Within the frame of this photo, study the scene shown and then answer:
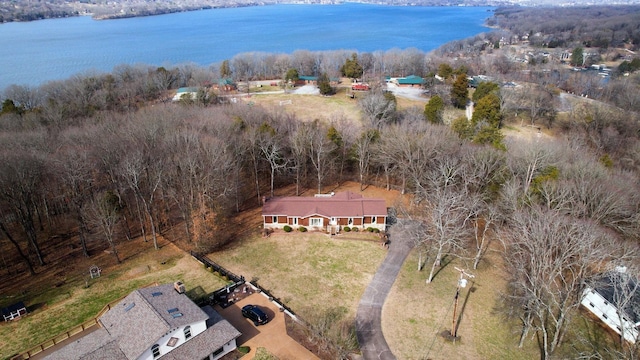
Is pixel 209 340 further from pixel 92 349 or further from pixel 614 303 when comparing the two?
pixel 614 303

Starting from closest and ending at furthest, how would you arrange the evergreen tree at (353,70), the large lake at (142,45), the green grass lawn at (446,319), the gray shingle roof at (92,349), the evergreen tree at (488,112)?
the gray shingle roof at (92,349), the green grass lawn at (446,319), the evergreen tree at (488,112), the evergreen tree at (353,70), the large lake at (142,45)

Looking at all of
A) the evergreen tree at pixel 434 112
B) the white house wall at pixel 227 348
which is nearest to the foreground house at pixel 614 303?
the white house wall at pixel 227 348

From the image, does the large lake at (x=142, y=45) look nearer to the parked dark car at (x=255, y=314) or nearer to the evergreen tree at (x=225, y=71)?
the evergreen tree at (x=225, y=71)

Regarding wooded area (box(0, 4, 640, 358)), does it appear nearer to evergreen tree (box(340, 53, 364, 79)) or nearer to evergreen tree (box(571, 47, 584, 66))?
evergreen tree (box(340, 53, 364, 79))

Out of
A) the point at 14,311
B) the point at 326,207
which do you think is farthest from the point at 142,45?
the point at 14,311

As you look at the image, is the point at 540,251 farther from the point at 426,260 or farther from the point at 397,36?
the point at 397,36

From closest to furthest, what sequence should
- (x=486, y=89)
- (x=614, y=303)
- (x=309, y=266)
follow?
(x=614, y=303) → (x=309, y=266) → (x=486, y=89)

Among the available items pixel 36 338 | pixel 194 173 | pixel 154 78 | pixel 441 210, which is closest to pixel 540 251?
pixel 441 210

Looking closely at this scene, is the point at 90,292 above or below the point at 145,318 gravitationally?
below
